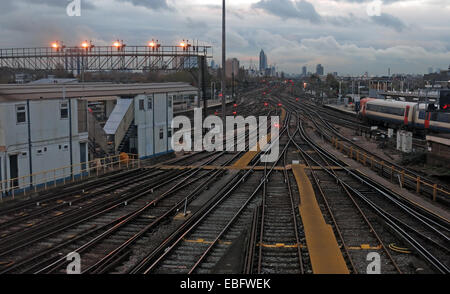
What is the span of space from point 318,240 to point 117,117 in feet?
49.0

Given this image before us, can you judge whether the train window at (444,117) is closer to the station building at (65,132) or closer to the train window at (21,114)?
the station building at (65,132)

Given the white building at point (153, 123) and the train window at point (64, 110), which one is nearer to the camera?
the train window at point (64, 110)

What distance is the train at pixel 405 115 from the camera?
2822cm

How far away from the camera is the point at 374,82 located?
102750 mm

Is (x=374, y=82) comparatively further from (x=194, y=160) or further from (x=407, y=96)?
(x=194, y=160)

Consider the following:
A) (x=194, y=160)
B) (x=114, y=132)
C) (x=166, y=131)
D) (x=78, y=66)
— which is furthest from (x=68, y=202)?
(x=78, y=66)

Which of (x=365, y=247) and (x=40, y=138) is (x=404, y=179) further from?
(x=40, y=138)

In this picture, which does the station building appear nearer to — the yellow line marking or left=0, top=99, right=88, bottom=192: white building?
left=0, top=99, right=88, bottom=192: white building

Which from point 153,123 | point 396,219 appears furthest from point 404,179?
point 153,123

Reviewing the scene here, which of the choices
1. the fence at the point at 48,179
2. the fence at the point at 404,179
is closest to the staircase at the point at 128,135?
the fence at the point at 48,179

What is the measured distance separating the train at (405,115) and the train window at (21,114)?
22682mm

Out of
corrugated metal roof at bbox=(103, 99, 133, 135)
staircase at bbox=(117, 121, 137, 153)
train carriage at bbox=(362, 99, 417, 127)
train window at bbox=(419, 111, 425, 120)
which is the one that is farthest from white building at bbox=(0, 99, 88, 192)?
train carriage at bbox=(362, 99, 417, 127)

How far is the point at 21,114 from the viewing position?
1709cm

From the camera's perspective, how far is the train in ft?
92.6
